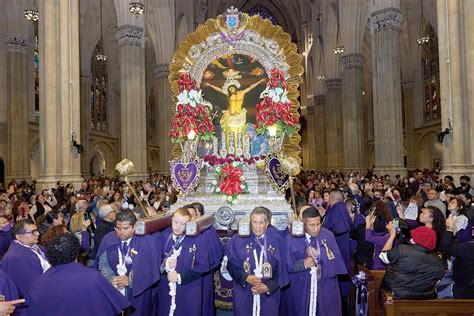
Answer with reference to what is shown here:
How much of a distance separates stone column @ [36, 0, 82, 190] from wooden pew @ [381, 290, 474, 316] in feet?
43.3

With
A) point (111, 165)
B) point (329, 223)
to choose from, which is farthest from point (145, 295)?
point (111, 165)

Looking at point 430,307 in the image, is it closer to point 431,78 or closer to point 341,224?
point 341,224

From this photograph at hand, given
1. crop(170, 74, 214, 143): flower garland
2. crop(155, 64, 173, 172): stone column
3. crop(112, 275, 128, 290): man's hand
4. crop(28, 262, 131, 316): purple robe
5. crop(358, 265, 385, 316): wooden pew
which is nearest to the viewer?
crop(28, 262, 131, 316): purple robe

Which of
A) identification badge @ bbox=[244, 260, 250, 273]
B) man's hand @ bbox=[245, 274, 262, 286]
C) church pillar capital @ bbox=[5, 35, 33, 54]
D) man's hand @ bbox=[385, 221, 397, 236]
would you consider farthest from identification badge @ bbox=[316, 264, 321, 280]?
church pillar capital @ bbox=[5, 35, 33, 54]

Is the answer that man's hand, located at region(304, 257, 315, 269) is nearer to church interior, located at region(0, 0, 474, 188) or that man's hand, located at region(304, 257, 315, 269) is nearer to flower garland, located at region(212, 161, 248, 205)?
flower garland, located at region(212, 161, 248, 205)

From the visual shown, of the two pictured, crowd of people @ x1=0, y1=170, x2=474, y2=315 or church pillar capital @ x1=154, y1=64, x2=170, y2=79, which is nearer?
crowd of people @ x1=0, y1=170, x2=474, y2=315

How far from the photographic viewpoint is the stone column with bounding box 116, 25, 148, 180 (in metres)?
22.9

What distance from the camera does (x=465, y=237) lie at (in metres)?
5.72

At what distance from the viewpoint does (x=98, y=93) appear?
118 feet

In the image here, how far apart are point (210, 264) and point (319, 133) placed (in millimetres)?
35105

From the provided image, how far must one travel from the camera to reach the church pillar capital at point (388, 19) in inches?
825

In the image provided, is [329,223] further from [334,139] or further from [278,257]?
[334,139]

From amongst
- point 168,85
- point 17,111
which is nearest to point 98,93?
point 168,85

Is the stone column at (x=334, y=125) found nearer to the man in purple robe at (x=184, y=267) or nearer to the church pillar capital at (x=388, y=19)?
the church pillar capital at (x=388, y=19)
